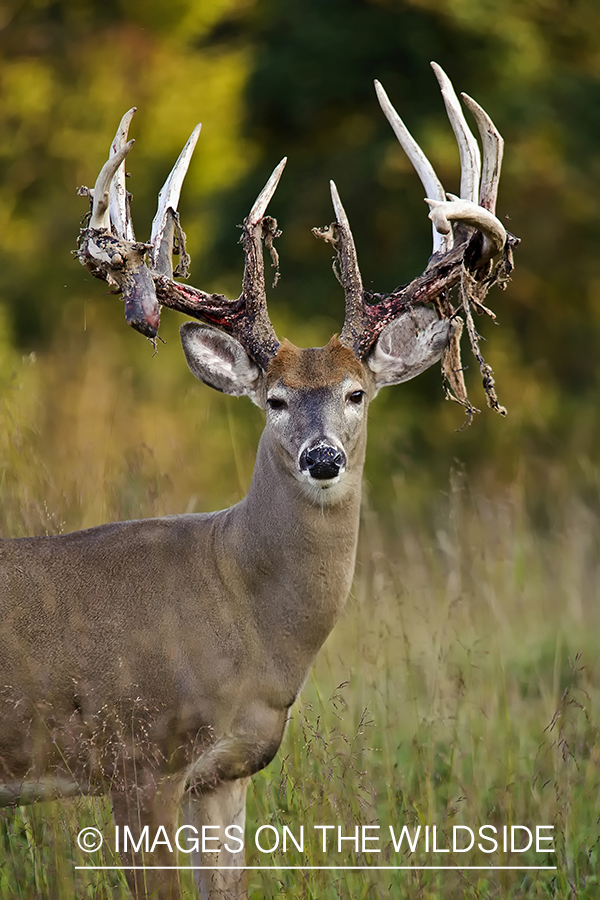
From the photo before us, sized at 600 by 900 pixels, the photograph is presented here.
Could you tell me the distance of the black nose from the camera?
13.0 ft

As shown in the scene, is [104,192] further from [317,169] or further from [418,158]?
[317,169]

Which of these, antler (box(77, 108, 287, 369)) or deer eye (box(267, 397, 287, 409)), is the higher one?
antler (box(77, 108, 287, 369))

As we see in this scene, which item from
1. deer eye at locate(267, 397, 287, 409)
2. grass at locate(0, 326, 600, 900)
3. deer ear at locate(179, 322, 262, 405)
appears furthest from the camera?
deer ear at locate(179, 322, 262, 405)

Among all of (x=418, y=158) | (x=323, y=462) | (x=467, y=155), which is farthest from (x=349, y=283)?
(x=323, y=462)

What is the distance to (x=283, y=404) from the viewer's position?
436 centimetres

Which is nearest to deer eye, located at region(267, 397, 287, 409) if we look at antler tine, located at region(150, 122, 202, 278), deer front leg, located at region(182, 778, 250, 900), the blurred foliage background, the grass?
antler tine, located at region(150, 122, 202, 278)

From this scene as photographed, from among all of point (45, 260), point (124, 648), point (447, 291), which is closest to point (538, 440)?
point (45, 260)

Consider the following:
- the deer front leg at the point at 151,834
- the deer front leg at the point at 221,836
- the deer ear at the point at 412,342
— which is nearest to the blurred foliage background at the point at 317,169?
the deer ear at the point at 412,342

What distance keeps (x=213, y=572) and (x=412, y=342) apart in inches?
45.8

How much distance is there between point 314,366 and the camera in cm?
443

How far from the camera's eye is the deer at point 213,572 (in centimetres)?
409

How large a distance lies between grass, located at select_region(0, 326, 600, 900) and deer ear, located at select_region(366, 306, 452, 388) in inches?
32.6

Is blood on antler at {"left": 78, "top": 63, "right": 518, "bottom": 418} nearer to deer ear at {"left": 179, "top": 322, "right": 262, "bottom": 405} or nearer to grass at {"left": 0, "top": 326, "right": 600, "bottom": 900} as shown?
deer ear at {"left": 179, "top": 322, "right": 262, "bottom": 405}

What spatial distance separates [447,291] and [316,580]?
4.04 feet
